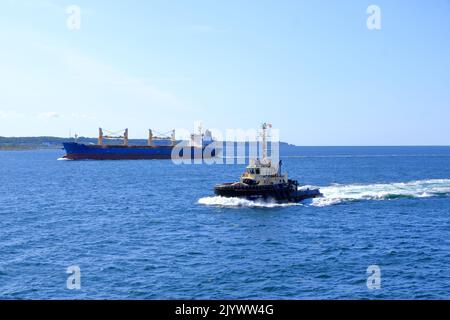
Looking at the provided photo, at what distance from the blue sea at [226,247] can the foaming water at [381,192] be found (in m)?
0.84

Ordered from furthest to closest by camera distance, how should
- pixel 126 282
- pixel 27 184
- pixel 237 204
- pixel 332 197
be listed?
pixel 27 184 < pixel 332 197 < pixel 237 204 < pixel 126 282

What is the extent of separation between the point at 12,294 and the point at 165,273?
10.6m

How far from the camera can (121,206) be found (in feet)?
228

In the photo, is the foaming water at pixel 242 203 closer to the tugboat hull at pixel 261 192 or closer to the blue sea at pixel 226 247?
the blue sea at pixel 226 247

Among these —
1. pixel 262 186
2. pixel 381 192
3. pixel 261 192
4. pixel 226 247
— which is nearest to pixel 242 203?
pixel 261 192

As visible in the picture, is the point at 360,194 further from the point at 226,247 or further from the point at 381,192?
the point at 226,247

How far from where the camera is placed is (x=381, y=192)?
80.9 m

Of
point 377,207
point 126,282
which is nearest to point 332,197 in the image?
point 377,207

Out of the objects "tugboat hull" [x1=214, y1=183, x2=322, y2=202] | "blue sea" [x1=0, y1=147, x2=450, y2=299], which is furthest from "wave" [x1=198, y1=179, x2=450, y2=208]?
"tugboat hull" [x1=214, y1=183, x2=322, y2=202]

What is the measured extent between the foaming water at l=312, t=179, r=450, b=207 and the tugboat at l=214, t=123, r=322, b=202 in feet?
18.1

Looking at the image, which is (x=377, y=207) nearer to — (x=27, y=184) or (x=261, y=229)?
(x=261, y=229)

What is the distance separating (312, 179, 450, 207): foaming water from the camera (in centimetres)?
7331

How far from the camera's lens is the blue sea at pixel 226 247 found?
96.8 ft

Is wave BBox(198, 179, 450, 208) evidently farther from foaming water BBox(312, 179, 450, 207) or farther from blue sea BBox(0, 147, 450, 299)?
blue sea BBox(0, 147, 450, 299)
